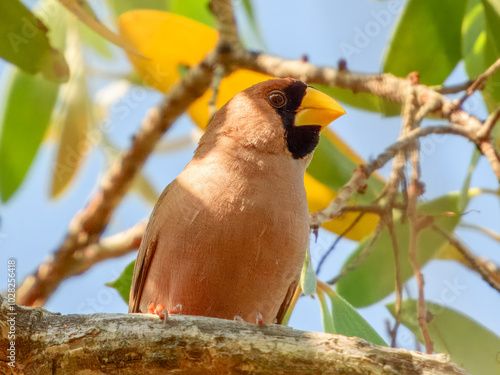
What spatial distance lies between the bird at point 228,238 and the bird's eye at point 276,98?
333 millimetres

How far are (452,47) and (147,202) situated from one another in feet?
10.3

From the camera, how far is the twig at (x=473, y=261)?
9.20 ft

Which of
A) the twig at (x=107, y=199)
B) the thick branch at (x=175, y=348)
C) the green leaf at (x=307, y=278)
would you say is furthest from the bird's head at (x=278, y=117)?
the thick branch at (x=175, y=348)

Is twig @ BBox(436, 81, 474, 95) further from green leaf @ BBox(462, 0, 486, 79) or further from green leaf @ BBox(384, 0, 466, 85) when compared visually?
green leaf @ BBox(384, 0, 466, 85)

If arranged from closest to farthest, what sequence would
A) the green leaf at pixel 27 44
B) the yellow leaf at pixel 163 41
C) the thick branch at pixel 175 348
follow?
the thick branch at pixel 175 348, the green leaf at pixel 27 44, the yellow leaf at pixel 163 41

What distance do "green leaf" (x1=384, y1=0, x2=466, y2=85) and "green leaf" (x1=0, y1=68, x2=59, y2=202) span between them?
266 centimetres

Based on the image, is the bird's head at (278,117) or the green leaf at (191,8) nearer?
the bird's head at (278,117)

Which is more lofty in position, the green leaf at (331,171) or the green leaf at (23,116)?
the green leaf at (23,116)

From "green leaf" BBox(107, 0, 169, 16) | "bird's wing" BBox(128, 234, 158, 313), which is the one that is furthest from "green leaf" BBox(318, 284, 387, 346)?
"green leaf" BBox(107, 0, 169, 16)

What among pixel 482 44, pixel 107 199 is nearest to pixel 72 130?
pixel 107 199

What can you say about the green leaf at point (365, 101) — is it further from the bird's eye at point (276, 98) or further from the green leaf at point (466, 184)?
the green leaf at point (466, 184)

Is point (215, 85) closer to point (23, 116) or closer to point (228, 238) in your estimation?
point (228, 238)

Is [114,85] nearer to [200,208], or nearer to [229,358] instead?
[200,208]

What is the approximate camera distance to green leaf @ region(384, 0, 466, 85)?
3768mm
